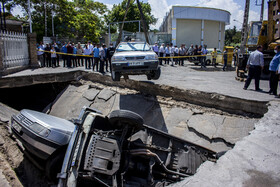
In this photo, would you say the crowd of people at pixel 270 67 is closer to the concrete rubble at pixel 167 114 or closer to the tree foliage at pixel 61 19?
the concrete rubble at pixel 167 114

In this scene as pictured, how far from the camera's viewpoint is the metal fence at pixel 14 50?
407 inches

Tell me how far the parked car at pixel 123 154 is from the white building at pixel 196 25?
2617 centimetres

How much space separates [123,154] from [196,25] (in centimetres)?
2946

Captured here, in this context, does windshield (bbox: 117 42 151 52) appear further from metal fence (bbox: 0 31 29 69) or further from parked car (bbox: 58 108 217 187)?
metal fence (bbox: 0 31 29 69)

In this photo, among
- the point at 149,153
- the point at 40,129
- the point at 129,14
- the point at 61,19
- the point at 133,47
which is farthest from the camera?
the point at 129,14

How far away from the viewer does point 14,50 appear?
36.8ft

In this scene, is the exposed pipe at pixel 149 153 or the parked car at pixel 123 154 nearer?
the parked car at pixel 123 154

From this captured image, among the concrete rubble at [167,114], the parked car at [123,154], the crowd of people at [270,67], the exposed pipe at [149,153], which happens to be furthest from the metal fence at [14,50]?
the crowd of people at [270,67]

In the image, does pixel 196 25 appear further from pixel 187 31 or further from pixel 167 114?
pixel 167 114

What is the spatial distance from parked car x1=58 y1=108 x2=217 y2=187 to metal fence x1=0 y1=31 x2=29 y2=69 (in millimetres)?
8385

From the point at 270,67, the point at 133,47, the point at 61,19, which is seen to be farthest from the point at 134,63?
the point at 61,19

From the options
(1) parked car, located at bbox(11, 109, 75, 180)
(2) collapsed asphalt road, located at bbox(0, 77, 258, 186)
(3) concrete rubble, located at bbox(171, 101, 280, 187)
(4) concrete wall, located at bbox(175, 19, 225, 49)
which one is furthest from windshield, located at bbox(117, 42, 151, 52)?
(4) concrete wall, located at bbox(175, 19, 225, 49)

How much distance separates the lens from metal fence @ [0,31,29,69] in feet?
33.9

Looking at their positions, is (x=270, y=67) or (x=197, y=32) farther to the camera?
(x=197, y=32)
